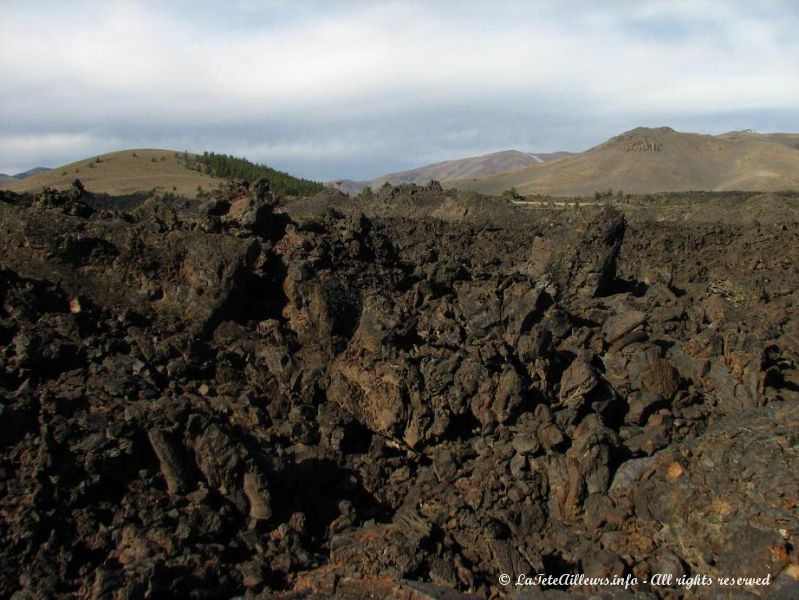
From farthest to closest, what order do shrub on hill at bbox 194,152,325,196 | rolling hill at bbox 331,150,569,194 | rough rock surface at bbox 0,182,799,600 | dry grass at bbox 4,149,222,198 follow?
rolling hill at bbox 331,150,569,194, shrub on hill at bbox 194,152,325,196, dry grass at bbox 4,149,222,198, rough rock surface at bbox 0,182,799,600

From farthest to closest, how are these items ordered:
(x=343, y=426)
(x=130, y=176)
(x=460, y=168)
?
(x=460, y=168)
(x=130, y=176)
(x=343, y=426)

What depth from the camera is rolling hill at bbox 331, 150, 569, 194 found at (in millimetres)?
165875

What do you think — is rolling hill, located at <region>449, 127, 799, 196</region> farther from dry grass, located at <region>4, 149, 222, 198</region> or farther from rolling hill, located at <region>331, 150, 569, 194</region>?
rolling hill, located at <region>331, 150, 569, 194</region>

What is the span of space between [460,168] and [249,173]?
116m

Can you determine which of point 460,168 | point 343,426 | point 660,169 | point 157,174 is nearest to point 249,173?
point 157,174

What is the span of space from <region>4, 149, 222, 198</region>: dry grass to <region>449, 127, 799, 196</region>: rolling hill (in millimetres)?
28156

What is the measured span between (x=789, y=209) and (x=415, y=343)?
27602 mm

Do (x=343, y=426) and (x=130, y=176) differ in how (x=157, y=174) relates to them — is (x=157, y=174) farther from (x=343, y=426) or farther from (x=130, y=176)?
(x=343, y=426)

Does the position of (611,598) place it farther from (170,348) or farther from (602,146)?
(602,146)

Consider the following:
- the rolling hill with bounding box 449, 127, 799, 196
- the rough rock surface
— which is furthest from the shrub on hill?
the rough rock surface

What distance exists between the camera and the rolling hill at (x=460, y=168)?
544 ft

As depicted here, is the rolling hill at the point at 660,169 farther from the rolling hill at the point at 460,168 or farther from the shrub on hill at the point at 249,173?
the rolling hill at the point at 460,168

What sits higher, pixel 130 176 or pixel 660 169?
pixel 130 176

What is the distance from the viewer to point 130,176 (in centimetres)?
6019
